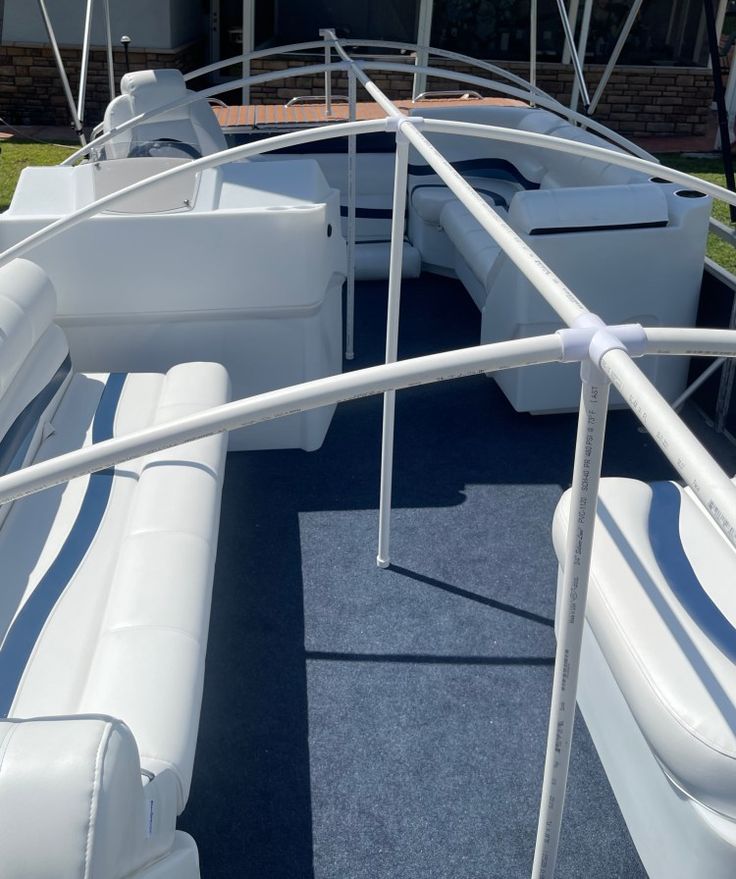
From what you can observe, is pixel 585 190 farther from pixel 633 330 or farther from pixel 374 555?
pixel 633 330

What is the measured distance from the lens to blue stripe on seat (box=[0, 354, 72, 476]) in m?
2.39

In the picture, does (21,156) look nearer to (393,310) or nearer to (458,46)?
(458,46)

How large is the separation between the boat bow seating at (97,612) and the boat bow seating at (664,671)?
0.83 meters

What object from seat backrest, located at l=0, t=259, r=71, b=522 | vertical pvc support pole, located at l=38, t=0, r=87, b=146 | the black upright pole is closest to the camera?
seat backrest, located at l=0, t=259, r=71, b=522

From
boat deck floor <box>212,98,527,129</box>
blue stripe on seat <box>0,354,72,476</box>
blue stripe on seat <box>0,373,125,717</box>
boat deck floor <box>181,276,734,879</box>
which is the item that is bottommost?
boat deck floor <box>181,276,734,879</box>

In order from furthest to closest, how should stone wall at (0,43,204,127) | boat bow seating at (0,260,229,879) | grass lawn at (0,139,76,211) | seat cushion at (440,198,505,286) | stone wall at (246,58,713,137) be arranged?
stone wall at (246,58,713,137) < stone wall at (0,43,204,127) < grass lawn at (0,139,76,211) < seat cushion at (440,198,505,286) < boat bow seating at (0,260,229,879)

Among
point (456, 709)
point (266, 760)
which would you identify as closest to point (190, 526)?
point (266, 760)

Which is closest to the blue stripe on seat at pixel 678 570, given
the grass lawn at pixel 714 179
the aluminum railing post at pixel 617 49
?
the aluminum railing post at pixel 617 49

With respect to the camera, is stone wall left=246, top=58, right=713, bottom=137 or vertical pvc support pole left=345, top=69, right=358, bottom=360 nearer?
vertical pvc support pole left=345, top=69, right=358, bottom=360

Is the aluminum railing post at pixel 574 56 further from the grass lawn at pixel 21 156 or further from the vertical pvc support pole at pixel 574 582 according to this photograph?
the vertical pvc support pole at pixel 574 582

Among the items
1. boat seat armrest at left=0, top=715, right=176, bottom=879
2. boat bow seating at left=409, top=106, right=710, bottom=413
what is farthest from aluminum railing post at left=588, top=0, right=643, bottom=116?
boat seat armrest at left=0, top=715, right=176, bottom=879

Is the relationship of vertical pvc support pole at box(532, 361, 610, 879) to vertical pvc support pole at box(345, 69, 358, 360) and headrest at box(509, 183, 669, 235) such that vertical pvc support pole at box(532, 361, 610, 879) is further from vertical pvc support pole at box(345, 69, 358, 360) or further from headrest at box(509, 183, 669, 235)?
vertical pvc support pole at box(345, 69, 358, 360)

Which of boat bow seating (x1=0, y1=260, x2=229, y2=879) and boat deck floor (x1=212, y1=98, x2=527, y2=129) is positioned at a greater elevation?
boat deck floor (x1=212, y1=98, x2=527, y2=129)

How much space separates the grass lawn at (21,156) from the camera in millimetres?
7884
